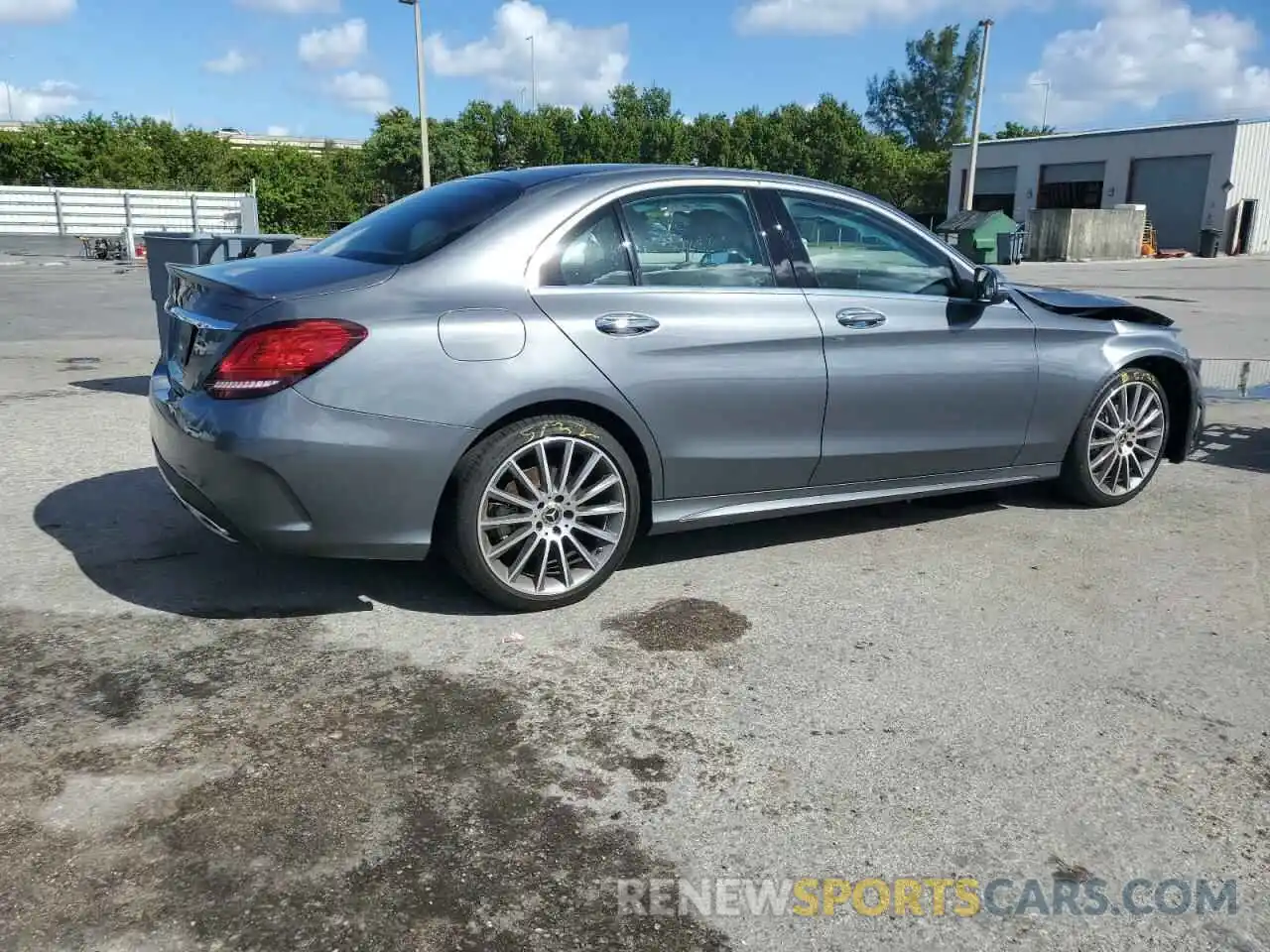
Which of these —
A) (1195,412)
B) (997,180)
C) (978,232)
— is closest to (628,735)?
(1195,412)

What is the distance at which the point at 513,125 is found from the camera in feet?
236

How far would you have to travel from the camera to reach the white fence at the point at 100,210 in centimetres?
3569

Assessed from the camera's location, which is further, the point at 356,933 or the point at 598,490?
the point at 598,490

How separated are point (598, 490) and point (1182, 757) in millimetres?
2091

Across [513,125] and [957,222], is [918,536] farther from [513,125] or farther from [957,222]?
[513,125]

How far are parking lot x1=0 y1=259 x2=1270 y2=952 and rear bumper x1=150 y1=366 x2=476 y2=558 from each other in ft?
1.26

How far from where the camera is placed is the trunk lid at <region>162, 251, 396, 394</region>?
12.0 ft

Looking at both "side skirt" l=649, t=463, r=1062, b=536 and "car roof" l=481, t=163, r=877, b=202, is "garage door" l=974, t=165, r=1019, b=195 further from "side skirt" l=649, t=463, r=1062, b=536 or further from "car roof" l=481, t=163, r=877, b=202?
"car roof" l=481, t=163, r=877, b=202

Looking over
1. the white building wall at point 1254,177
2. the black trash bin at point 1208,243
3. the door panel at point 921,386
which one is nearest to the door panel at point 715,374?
the door panel at point 921,386

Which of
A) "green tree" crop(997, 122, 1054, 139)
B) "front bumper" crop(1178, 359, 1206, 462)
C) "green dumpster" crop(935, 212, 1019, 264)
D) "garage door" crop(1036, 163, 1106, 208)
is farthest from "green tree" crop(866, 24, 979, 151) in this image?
"front bumper" crop(1178, 359, 1206, 462)

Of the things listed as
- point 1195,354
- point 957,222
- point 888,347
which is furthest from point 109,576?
point 957,222

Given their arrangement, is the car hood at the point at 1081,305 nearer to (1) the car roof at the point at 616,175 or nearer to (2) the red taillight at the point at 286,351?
(1) the car roof at the point at 616,175

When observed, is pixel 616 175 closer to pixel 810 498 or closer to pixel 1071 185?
pixel 810 498

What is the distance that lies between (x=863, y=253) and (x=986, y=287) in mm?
608
